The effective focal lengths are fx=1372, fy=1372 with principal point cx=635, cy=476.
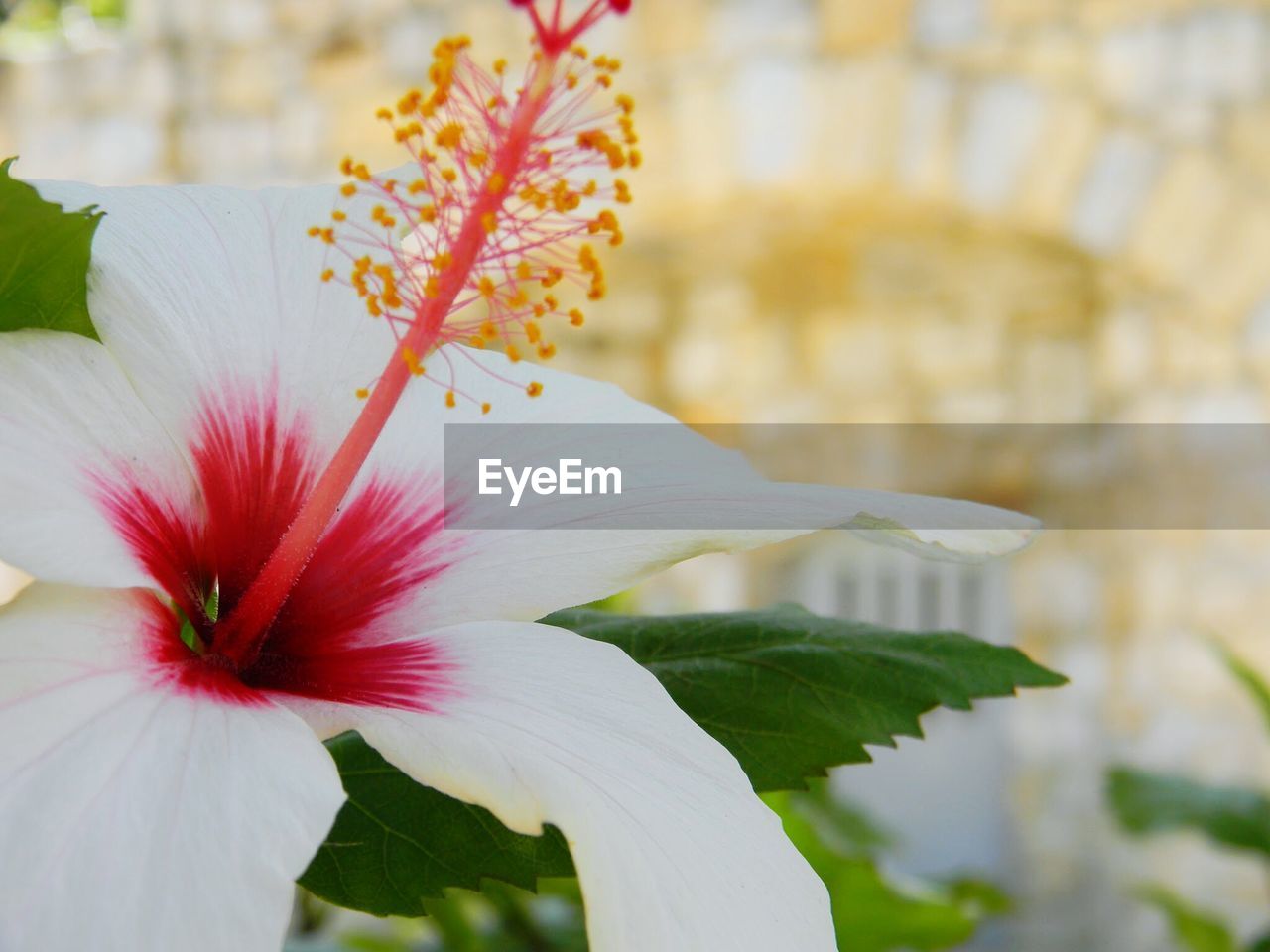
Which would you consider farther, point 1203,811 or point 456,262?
point 1203,811

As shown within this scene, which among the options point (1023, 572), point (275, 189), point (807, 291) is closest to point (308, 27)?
point (807, 291)

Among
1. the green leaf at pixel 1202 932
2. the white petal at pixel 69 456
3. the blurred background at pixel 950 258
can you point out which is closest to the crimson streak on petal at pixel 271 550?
the white petal at pixel 69 456

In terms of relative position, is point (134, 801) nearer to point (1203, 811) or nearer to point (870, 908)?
point (870, 908)

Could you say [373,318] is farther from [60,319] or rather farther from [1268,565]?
[1268,565]

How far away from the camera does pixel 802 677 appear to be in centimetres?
34

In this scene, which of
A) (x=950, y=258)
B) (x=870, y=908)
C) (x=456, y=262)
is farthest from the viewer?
(x=950, y=258)

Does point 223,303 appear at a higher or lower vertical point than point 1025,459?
higher

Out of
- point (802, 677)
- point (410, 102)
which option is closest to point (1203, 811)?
point (802, 677)

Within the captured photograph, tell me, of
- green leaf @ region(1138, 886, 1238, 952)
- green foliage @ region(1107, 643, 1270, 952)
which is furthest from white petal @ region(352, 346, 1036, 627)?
green leaf @ region(1138, 886, 1238, 952)

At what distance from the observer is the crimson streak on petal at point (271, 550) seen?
11.4 inches

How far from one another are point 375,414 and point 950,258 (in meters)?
3.42

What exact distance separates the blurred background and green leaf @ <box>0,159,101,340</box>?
292 cm

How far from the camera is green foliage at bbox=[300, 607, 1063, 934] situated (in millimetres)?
299

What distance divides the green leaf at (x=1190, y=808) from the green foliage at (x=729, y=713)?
2.09 feet
